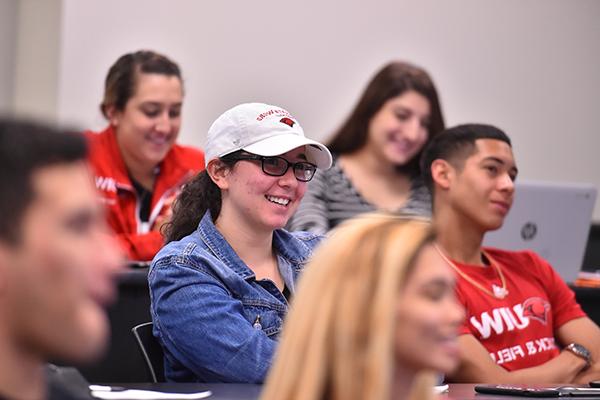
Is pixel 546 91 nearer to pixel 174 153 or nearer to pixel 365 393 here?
pixel 174 153

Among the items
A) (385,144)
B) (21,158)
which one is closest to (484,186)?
(385,144)

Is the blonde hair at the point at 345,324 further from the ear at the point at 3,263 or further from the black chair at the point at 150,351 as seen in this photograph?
the black chair at the point at 150,351

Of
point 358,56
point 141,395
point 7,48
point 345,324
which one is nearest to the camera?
point 345,324

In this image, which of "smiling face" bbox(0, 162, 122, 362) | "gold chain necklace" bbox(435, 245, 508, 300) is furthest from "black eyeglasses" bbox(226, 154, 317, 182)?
"smiling face" bbox(0, 162, 122, 362)

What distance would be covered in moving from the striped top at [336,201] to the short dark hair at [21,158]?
9.41 feet

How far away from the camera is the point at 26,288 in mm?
1011

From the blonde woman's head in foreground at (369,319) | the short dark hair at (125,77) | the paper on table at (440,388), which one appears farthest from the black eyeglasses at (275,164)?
the short dark hair at (125,77)

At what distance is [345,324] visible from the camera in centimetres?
122

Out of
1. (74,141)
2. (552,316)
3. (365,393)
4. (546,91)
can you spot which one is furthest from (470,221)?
(546,91)

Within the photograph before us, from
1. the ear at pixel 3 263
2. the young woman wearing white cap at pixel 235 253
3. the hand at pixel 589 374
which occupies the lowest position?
the hand at pixel 589 374

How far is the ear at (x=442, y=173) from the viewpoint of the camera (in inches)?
131

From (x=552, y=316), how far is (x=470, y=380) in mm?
515

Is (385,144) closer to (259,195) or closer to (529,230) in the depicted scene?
(529,230)

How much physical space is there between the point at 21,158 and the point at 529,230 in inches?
119
